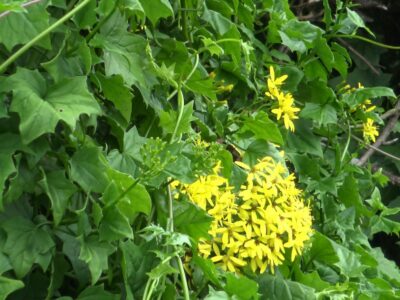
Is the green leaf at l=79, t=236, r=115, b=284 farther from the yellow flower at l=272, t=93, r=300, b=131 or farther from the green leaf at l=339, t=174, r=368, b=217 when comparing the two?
the green leaf at l=339, t=174, r=368, b=217

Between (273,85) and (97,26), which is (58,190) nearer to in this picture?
(97,26)

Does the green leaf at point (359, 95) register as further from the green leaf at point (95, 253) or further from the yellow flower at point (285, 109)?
the green leaf at point (95, 253)

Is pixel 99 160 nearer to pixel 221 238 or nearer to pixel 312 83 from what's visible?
pixel 221 238

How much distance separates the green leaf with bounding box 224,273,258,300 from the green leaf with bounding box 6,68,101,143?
330mm

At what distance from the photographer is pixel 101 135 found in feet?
4.61

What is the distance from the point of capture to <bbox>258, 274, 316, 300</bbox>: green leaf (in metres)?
1.41

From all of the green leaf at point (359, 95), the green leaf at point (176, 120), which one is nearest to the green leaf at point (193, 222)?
the green leaf at point (176, 120)

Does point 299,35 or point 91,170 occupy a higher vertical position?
point 91,170

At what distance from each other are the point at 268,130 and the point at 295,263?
27 cm

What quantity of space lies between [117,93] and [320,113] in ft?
2.59

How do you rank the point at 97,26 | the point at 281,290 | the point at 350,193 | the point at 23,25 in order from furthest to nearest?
the point at 350,193
the point at 281,290
the point at 97,26
the point at 23,25

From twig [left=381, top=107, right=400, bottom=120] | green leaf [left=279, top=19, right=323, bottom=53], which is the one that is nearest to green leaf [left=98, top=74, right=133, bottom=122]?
green leaf [left=279, top=19, right=323, bottom=53]

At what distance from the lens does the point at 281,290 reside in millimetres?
1411

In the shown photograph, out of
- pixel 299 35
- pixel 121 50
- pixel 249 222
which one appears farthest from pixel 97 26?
pixel 299 35
